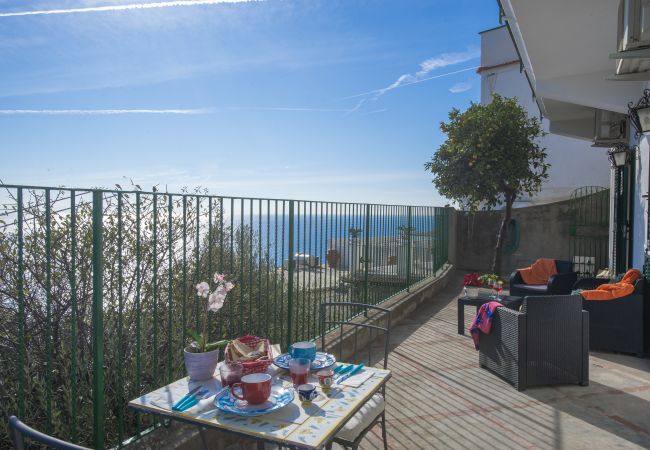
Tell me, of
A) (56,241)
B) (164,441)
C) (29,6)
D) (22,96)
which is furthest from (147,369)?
(22,96)

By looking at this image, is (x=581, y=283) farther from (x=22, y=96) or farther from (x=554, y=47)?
(x=22, y=96)

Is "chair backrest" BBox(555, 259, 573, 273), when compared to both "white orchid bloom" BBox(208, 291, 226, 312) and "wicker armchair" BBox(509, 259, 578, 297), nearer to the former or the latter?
"wicker armchair" BBox(509, 259, 578, 297)

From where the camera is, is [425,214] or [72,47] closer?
[72,47]

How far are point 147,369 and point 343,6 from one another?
412 centimetres

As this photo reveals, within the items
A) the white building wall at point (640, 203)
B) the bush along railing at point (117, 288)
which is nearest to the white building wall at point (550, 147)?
the white building wall at point (640, 203)

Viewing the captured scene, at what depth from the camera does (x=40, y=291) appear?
2.62m

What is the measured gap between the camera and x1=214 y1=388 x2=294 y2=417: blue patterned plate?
165cm

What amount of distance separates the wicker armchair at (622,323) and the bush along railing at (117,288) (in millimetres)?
3005

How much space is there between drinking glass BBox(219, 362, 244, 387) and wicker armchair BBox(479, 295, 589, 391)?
272 centimetres

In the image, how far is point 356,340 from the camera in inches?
182

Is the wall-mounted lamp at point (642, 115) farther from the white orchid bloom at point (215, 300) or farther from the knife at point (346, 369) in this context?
the white orchid bloom at point (215, 300)

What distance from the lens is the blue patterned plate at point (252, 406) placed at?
165 cm

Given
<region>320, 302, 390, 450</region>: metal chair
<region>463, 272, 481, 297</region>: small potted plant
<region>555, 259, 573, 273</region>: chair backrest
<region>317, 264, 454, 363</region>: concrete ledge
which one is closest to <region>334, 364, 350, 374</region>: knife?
→ <region>320, 302, 390, 450</region>: metal chair

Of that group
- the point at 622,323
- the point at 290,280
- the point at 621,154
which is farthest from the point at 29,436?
the point at 621,154
